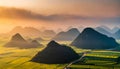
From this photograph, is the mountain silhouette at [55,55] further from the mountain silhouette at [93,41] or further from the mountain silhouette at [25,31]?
the mountain silhouette at [25,31]

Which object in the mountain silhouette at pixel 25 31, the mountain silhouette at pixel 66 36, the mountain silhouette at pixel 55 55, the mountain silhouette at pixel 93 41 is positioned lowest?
the mountain silhouette at pixel 55 55

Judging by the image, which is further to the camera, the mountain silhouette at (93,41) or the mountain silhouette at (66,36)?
the mountain silhouette at (66,36)

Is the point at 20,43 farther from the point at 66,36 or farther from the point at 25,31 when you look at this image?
the point at 25,31

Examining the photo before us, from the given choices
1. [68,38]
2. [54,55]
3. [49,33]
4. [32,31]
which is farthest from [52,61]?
[32,31]

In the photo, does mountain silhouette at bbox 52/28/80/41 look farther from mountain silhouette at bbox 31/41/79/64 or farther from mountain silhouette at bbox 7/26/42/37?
mountain silhouette at bbox 31/41/79/64

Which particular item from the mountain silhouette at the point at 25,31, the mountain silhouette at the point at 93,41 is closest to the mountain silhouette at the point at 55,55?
the mountain silhouette at the point at 93,41
